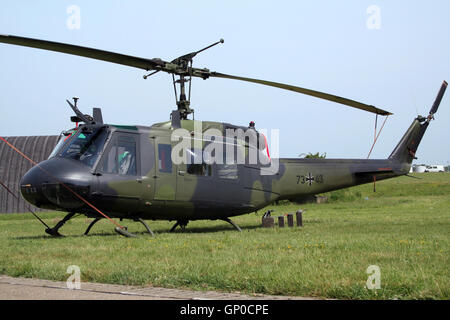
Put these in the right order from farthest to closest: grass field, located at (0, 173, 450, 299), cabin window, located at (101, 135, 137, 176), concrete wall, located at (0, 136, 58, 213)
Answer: concrete wall, located at (0, 136, 58, 213), cabin window, located at (101, 135, 137, 176), grass field, located at (0, 173, 450, 299)

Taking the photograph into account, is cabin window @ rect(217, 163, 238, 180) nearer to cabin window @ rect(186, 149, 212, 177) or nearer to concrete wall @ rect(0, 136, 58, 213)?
cabin window @ rect(186, 149, 212, 177)

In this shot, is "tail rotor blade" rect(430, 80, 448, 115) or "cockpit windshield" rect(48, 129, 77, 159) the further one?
"tail rotor blade" rect(430, 80, 448, 115)

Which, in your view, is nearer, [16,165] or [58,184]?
[58,184]

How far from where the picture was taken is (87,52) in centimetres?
1034

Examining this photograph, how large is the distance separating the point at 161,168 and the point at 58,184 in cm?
259

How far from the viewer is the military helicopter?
1147 centimetres

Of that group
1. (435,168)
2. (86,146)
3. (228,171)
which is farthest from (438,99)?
(435,168)

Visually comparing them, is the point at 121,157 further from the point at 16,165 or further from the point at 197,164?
the point at 16,165

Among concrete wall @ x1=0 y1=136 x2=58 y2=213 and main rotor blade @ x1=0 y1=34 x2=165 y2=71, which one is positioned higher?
main rotor blade @ x1=0 y1=34 x2=165 y2=71

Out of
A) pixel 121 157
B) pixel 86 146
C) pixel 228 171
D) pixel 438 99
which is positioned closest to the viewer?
pixel 86 146

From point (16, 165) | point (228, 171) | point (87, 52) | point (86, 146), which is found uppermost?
point (87, 52)

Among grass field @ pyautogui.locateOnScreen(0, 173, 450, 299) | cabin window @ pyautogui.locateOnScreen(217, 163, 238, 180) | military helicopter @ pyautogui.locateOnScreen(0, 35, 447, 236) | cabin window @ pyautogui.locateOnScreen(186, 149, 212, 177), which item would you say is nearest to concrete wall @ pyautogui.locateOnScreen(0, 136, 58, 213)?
military helicopter @ pyautogui.locateOnScreen(0, 35, 447, 236)

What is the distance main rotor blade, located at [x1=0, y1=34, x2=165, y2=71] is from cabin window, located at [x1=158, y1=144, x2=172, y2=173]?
199 centimetres

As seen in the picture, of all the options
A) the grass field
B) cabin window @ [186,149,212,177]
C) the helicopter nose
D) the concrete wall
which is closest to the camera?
the grass field
